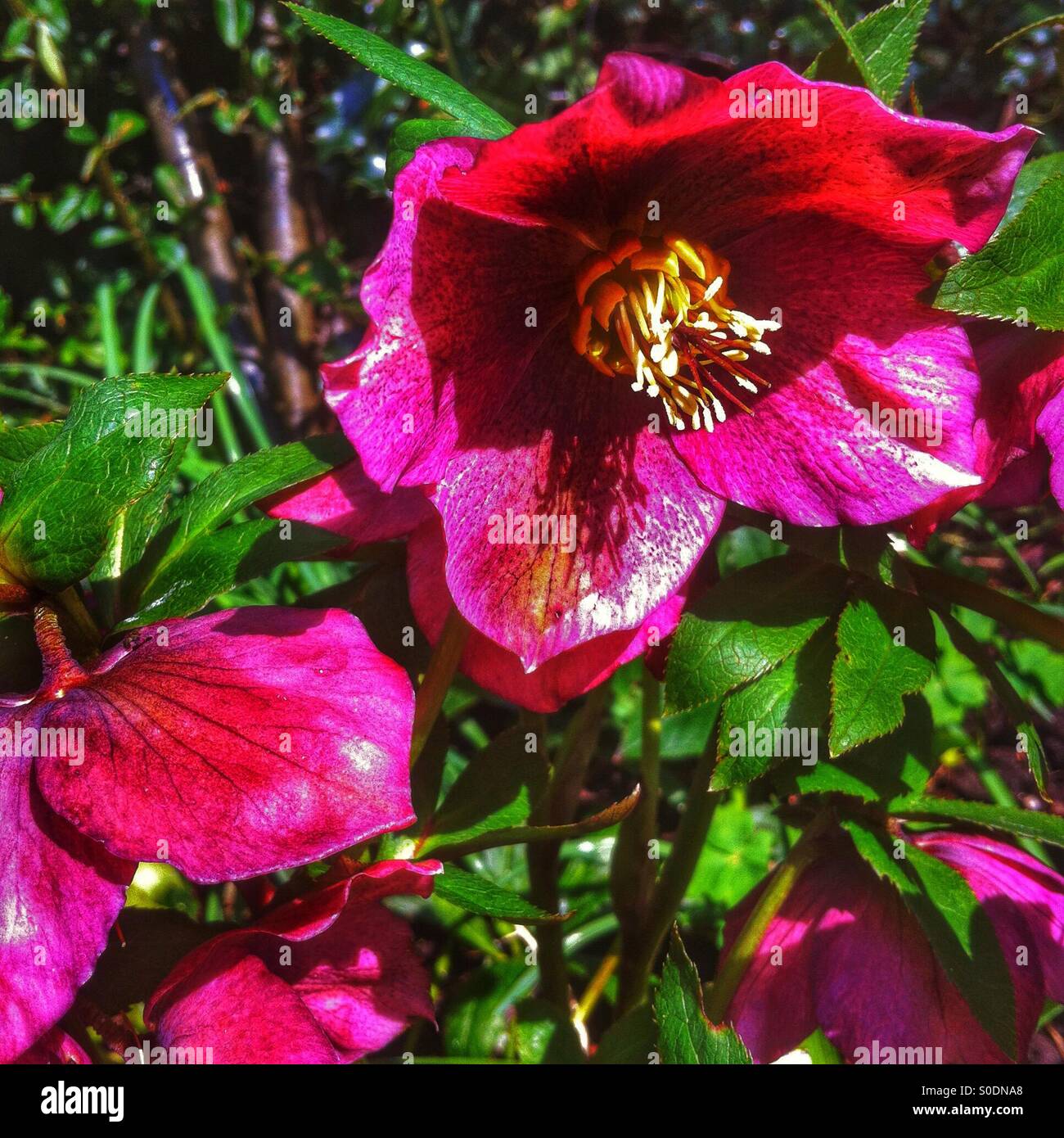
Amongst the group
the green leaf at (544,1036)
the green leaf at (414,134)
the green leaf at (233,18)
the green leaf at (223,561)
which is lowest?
the green leaf at (544,1036)

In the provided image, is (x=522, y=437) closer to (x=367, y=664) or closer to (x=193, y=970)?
(x=367, y=664)

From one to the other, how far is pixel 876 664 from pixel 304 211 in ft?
4.63

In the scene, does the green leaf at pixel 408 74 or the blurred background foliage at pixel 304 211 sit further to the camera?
the blurred background foliage at pixel 304 211

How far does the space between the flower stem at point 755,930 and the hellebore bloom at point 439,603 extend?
0.58 ft

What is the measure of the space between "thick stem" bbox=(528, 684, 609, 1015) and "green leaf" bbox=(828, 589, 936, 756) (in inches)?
7.2

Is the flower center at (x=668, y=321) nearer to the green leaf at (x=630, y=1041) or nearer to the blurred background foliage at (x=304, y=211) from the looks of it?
the green leaf at (x=630, y=1041)

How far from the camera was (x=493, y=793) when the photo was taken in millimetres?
577

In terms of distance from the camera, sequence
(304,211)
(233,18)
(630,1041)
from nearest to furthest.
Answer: (630,1041) < (233,18) < (304,211)

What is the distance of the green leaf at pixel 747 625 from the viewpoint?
502 millimetres

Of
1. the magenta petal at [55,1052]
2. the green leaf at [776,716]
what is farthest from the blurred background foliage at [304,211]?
the magenta petal at [55,1052]
